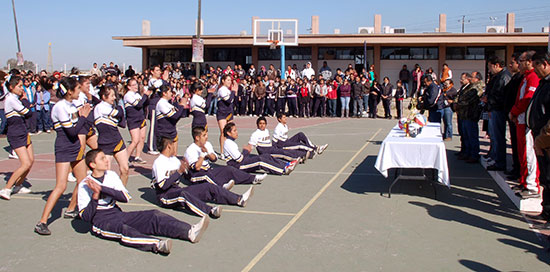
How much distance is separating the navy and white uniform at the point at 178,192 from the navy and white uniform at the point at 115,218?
894mm

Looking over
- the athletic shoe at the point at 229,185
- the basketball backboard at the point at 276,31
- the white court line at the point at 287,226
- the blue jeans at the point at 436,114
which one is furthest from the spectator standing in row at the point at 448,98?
the basketball backboard at the point at 276,31

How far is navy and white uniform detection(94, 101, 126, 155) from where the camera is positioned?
8508 mm

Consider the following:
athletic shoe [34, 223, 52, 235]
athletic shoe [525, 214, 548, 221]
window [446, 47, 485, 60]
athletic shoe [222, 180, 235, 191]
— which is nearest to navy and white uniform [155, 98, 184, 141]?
athletic shoe [222, 180, 235, 191]

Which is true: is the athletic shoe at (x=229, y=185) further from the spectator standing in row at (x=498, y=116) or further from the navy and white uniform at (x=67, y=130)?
the spectator standing in row at (x=498, y=116)

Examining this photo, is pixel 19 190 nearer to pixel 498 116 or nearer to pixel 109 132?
pixel 109 132

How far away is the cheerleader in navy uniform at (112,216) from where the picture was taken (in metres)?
6.15

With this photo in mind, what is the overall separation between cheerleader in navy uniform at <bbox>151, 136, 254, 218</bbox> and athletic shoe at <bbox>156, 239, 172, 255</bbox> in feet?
4.41

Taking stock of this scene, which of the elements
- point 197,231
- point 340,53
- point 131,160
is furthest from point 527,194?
point 340,53

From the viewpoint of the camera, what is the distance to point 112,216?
249 inches

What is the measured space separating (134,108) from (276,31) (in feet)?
68.8

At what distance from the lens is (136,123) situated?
11719 millimetres

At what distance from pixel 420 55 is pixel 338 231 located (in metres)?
28.4

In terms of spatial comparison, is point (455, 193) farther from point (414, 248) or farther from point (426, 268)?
point (426, 268)

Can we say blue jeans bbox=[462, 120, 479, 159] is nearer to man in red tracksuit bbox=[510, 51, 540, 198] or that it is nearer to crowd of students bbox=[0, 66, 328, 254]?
crowd of students bbox=[0, 66, 328, 254]
